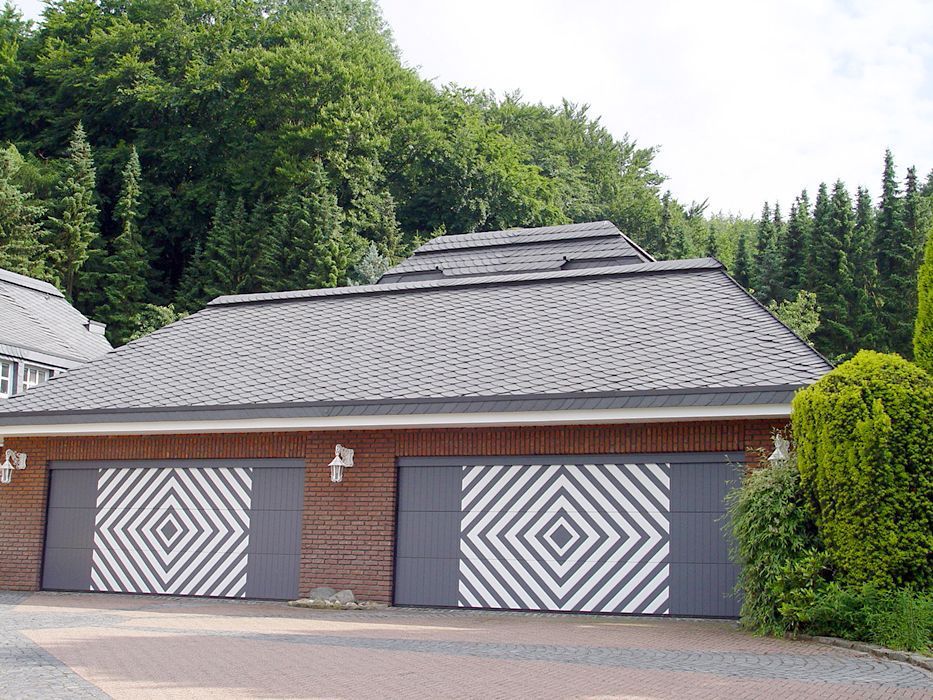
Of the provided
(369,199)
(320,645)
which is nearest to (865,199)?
(369,199)

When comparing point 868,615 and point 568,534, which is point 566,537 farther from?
point 868,615

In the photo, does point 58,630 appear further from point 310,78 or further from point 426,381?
point 310,78

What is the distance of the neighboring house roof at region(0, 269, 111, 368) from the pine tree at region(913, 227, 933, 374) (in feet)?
76.7

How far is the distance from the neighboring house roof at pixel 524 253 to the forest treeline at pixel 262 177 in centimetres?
1996

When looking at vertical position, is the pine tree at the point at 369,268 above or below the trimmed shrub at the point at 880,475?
above

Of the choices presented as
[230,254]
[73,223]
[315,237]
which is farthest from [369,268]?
[73,223]

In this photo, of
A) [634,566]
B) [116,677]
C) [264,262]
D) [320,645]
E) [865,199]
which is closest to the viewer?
[116,677]

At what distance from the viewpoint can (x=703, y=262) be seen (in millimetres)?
16875

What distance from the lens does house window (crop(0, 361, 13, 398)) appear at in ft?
93.6

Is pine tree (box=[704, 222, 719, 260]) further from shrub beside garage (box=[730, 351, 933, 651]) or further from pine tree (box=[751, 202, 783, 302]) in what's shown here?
shrub beside garage (box=[730, 351, 933, 651])

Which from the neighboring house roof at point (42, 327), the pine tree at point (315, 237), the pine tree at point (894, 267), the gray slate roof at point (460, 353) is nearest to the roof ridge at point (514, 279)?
the gray slate roof at point (460, 353)

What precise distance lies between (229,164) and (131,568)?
3926 centimetres

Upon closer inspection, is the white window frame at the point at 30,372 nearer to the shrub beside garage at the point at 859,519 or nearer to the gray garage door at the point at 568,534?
the gray garage door at the point at 568,534

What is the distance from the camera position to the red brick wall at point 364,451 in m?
13.5
